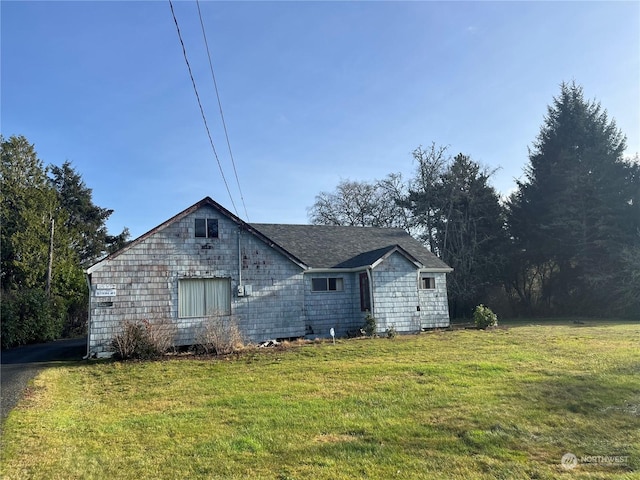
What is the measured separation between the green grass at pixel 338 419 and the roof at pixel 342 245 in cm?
772

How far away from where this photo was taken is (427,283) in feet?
69.7

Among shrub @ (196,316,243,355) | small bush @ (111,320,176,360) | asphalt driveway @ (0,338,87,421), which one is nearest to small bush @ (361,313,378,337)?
shrub @ (196,316,243,355)

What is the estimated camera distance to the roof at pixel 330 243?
17250mm

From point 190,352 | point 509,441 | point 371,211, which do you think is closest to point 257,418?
point 509,441

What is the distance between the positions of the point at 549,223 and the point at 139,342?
99.3 feet

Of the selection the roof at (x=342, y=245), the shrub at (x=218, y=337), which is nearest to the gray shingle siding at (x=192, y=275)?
the shrub at (x=218, y=337)

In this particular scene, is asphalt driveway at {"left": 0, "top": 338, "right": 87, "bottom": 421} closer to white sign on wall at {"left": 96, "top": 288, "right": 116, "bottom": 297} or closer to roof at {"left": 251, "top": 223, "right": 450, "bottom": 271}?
white sign on wall at {"left": 96, "top": 288, "right": 116, "bottom": 297}

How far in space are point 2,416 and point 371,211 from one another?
39.6m

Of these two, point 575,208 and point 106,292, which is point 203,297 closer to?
point 106,292

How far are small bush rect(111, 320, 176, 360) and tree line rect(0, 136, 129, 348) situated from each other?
940 centimetres

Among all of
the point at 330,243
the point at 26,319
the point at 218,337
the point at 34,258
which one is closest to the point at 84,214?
the point at 34,258

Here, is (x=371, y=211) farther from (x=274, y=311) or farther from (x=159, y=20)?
(x=159, y=20)

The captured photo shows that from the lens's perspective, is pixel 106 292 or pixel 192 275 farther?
pixel 192 275

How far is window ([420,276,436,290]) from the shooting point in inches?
827
